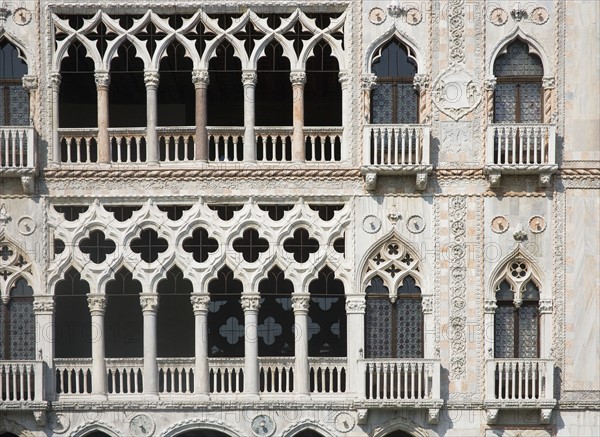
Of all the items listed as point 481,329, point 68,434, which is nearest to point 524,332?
point 481,329

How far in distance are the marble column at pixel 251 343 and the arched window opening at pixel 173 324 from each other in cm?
289

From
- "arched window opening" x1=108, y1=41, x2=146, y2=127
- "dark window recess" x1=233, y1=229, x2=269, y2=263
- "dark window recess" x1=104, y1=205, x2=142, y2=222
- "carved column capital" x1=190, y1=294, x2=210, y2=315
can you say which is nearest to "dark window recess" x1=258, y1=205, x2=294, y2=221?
"dark window recess" x1=233, y1=229, x2=269, y2=263

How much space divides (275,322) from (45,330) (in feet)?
15.1

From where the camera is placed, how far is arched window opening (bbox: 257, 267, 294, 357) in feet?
91.6

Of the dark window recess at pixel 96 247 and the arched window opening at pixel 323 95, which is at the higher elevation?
the arched window opening at pixel 323 95

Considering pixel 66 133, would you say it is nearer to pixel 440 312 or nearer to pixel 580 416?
pixel 440 312

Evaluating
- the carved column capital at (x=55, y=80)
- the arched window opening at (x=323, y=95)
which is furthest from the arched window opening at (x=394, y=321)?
the carved column capital at (x=55, y=80)

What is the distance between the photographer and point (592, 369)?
1023 inches

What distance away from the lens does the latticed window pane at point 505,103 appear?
26.6 meters

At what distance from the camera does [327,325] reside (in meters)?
27.8

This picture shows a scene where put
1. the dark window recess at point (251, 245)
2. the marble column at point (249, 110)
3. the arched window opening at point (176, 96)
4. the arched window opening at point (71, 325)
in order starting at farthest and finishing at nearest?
the arched window opening at point (176, 96) < the arched window opening at point (71, 325) < the dark window recess at point (251, 245) < the marble column at point (249, 110)

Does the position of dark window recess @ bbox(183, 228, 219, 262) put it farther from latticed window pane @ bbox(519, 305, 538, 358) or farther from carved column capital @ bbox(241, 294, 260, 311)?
latticed window pane @ bbox(519, 305, 538, 358)

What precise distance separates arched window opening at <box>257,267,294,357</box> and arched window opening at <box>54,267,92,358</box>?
343 centimetres

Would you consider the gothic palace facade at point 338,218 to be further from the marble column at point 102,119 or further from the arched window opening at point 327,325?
the arched window opening at point 327,325
